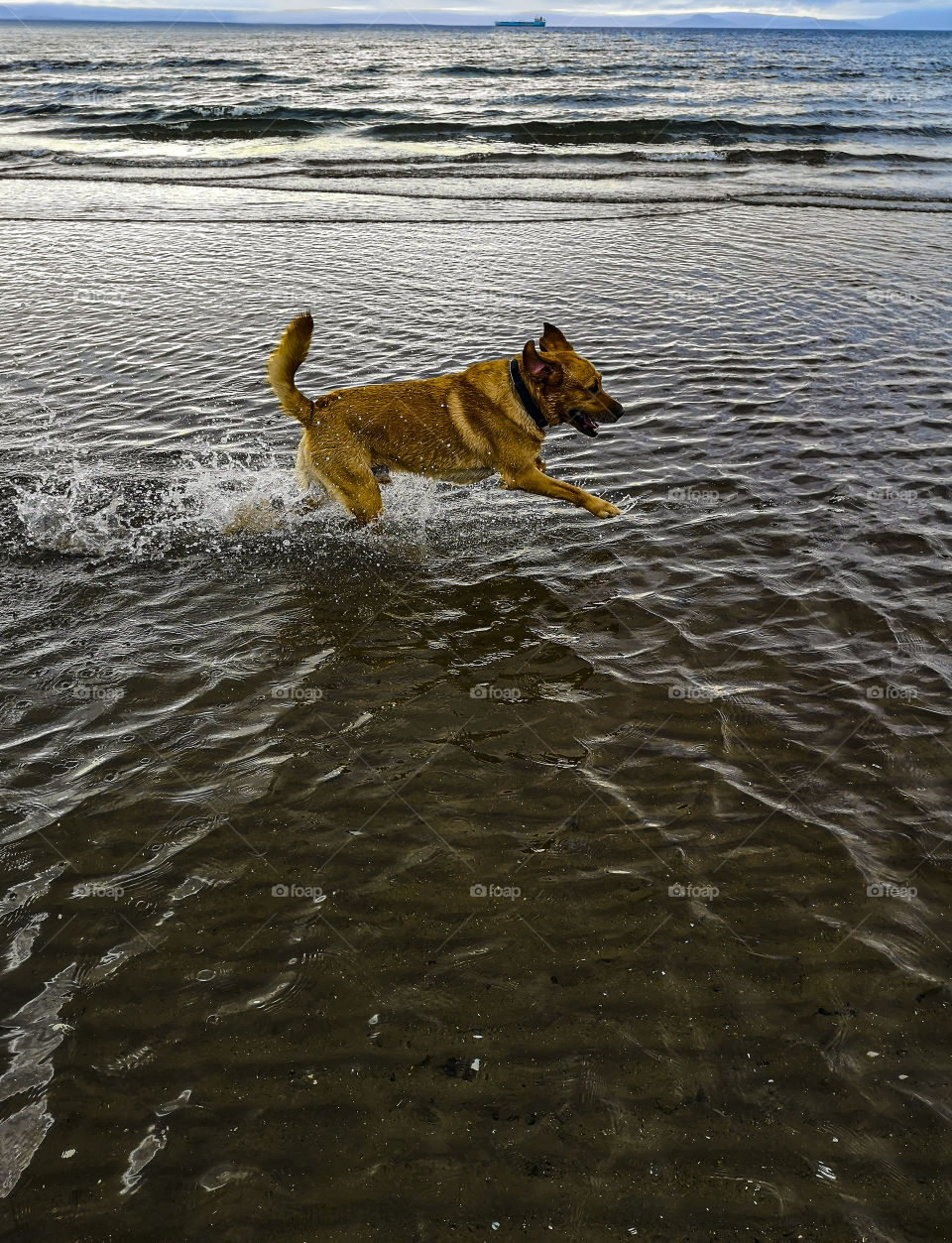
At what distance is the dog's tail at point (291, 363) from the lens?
19.7 ft

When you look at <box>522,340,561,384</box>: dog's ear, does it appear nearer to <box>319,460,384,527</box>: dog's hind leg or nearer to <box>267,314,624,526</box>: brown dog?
<box>267,314,624,526</box>: brown dog

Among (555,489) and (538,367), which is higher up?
(538,367)

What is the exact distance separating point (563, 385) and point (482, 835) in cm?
391

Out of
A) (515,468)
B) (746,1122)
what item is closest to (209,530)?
(515,468)

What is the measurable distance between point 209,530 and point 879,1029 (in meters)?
5.52

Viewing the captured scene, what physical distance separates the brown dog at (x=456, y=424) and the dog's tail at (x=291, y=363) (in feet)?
0.09

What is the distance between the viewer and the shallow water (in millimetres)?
2662

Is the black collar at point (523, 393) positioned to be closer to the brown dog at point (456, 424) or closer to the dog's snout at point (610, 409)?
the brown dog at point (456, 424)

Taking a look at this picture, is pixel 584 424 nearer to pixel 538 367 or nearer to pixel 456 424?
pixel 538 367

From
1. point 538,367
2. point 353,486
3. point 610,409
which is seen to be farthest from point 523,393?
point 353,486

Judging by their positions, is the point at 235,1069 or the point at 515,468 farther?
the point at 515,468

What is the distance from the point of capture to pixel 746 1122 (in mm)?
2750

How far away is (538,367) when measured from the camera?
6.39 meters

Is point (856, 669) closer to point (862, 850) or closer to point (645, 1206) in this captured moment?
point (862, 850)
